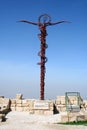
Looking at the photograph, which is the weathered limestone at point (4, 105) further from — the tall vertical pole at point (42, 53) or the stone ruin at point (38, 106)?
the tall vertical pole at point (42, 53)

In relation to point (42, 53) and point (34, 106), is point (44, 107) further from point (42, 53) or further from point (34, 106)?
point (42, 53)

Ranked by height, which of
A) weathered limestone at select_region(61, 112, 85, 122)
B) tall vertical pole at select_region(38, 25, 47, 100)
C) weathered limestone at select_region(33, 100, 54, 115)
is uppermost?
tall vertical pole at select_region(38, 25, 47, 100)

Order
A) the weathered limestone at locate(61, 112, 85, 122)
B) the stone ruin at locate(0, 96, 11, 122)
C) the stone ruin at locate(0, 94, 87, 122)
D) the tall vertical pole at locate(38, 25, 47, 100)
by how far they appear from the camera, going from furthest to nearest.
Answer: the tall vertical pole at locate(38, 25, 47, 100) → the stone ruin at locate(0, 96, 11, 122) → the stone ruin at locate(0, 94, 87, 122) → the weathered limestone at locate(61, 112, 85, 122)

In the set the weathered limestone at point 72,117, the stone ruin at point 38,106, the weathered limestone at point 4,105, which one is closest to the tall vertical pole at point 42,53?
the stone ruin at point 38,106

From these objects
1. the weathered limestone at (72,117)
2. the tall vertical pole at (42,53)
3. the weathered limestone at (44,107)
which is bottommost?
the weathered limestone at (72,117)

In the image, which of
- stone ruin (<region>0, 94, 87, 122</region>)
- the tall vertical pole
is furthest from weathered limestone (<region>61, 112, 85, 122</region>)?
the tall vertical pole

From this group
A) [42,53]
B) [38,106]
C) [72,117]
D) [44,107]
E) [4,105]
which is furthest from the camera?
[42,53]

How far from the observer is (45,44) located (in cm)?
2767

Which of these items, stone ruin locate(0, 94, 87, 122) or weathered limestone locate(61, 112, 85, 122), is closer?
weathered limestone locate(61, 112, 85, 122)

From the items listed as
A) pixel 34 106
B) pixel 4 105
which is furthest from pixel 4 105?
pixel 34 106

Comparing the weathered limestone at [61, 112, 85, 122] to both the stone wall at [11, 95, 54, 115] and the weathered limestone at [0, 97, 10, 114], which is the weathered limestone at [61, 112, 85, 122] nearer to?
the stone wall at [11, 95, 54, 115]

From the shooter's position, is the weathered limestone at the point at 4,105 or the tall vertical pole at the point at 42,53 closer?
the weathered limestone at the point at 4,105

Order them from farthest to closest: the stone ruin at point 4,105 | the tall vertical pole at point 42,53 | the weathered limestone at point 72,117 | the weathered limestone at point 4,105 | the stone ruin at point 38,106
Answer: the tall vertical pole at point 42,53
the weathered limestone at point 4,105
the stone ruin at point 4,105
the stone ruin at point 38,106
the weathered limestone at point 72,117

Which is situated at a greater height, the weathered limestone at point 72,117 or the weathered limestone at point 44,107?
the weathered limestone at point 44,107
